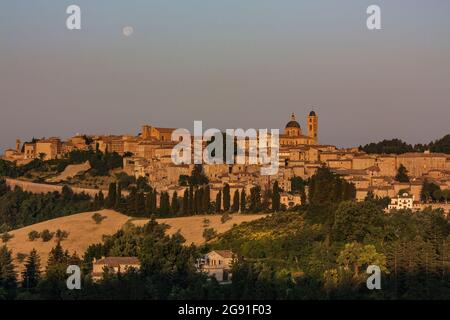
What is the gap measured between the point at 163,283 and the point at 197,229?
14171 mm

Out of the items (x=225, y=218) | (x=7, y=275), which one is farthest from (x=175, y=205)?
(x=7, y=275)

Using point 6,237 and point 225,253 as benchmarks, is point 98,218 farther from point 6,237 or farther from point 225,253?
point 225,253

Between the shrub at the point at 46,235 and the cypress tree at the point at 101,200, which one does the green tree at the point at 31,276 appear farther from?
the cypress tree at the point at 101,200

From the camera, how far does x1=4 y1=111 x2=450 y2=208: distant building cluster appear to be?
161 ft

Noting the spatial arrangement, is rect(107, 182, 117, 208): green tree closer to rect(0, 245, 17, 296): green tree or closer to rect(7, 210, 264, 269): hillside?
rect(7, 210, 264, 269): hillside

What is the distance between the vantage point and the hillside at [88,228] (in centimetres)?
4038

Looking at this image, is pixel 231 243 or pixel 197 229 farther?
pixel 197 229

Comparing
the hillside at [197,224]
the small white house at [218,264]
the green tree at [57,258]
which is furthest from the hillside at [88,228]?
the small white house at [218,264]

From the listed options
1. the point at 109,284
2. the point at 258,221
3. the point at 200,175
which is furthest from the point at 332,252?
the point at 200,175

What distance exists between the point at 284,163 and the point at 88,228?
561 inches

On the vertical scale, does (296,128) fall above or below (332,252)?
above

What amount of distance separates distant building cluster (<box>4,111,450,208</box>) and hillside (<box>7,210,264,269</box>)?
13.9 ft

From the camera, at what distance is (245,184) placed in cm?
4822
